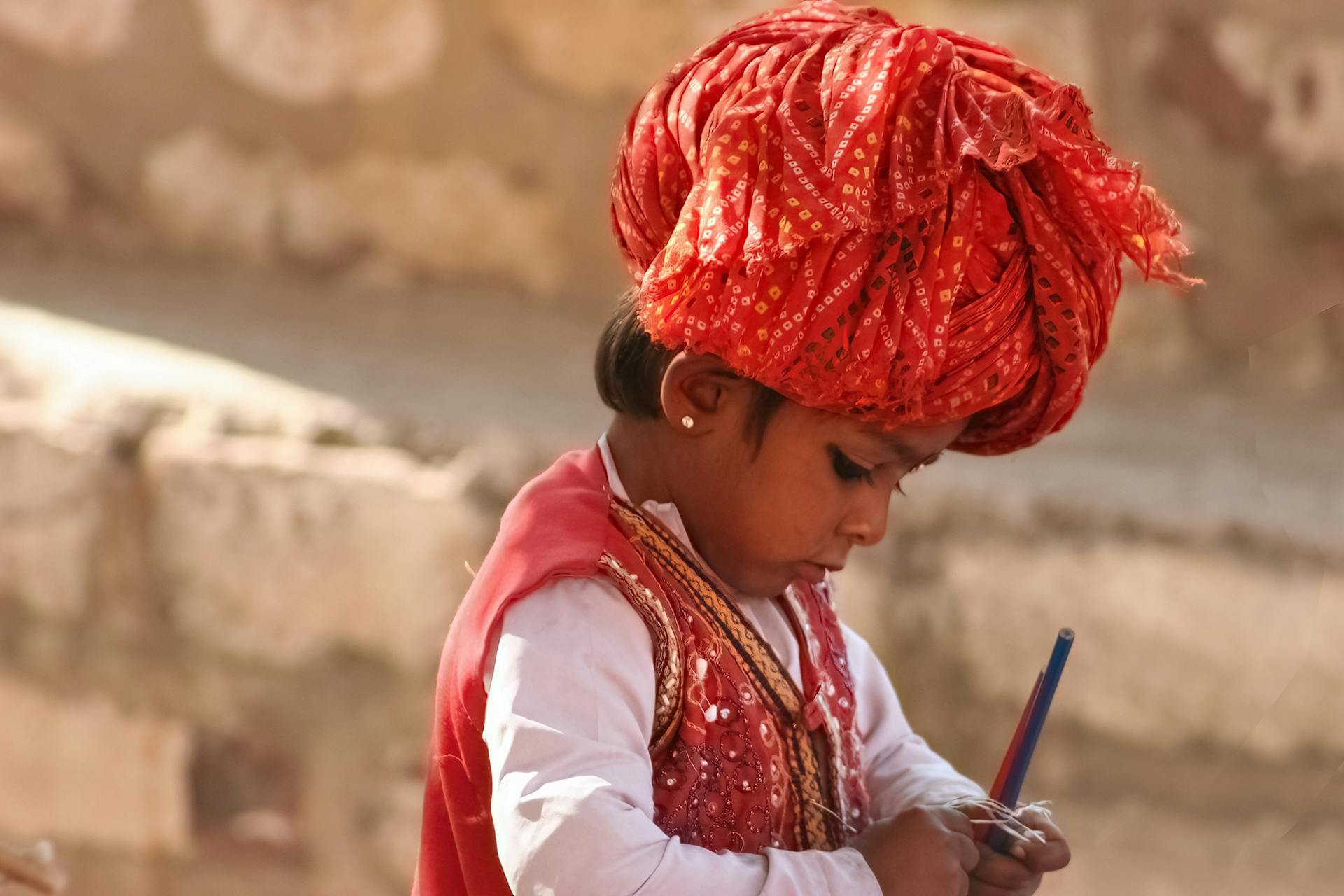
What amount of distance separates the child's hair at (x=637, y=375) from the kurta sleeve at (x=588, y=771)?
0.14 metres

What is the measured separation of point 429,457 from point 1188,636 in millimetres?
1060

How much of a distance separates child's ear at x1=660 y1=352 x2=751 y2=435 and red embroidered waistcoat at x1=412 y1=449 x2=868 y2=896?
0.25ft

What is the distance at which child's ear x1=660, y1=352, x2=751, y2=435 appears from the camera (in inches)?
37.6

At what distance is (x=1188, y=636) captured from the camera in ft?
6.28

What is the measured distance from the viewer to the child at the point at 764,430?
0.88 m

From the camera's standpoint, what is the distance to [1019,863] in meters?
1.03

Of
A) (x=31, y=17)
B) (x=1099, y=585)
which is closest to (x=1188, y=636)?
(x=1099, y=585)

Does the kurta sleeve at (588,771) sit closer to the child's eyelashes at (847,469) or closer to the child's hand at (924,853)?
the child's hand at (924,853)

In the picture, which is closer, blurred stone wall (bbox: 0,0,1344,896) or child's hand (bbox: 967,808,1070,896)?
child's hand (bbox: 967,808,1070,896)

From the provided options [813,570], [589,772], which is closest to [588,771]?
[589,772]

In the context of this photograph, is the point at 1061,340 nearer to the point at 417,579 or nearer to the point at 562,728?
the point at 562,728

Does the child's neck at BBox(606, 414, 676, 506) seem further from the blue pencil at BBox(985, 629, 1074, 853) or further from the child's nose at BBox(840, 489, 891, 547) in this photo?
the blue pencil at BBox(985, 629, 1074, 853)

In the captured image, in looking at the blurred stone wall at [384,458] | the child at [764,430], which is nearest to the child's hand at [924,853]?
the child at [764,430]

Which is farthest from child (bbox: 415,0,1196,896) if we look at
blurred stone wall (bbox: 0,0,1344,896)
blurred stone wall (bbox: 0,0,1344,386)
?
blurred stone wall (bbox: 0,0,1344,386)
